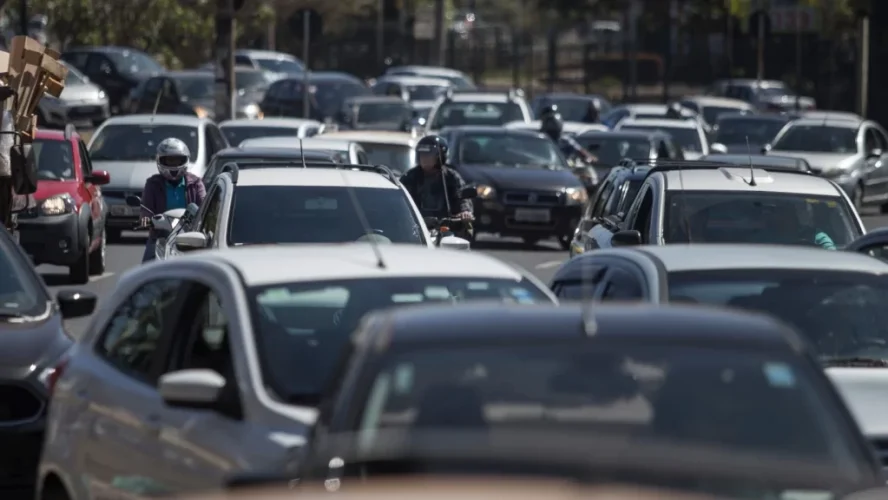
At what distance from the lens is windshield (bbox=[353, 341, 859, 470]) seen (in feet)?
16.3

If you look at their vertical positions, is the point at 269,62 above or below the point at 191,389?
below

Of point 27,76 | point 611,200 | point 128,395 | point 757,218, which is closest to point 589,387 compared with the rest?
point 128,395

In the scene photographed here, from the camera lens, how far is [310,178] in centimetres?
1292

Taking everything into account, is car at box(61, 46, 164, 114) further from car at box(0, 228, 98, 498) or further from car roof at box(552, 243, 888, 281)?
car roof at box(552, 243, 888, 281)

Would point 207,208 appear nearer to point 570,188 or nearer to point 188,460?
point 188,460

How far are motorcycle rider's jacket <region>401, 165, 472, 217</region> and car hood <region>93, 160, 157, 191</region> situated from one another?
22.4ft

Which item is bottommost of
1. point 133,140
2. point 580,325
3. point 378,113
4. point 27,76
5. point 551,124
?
point 378,113

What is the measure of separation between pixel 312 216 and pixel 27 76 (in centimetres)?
521

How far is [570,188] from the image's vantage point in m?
→ 25.7

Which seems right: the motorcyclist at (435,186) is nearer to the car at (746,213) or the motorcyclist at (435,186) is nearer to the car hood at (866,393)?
the car at (746,213)

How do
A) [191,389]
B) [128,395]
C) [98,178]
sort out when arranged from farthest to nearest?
1. [98,178]
2. [128,395]
3. [191,389]

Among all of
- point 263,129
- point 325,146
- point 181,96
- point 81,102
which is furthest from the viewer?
point 81,102

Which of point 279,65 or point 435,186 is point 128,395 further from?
point 279,65

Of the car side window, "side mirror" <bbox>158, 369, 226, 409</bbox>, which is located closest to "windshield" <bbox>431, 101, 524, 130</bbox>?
the car side window
